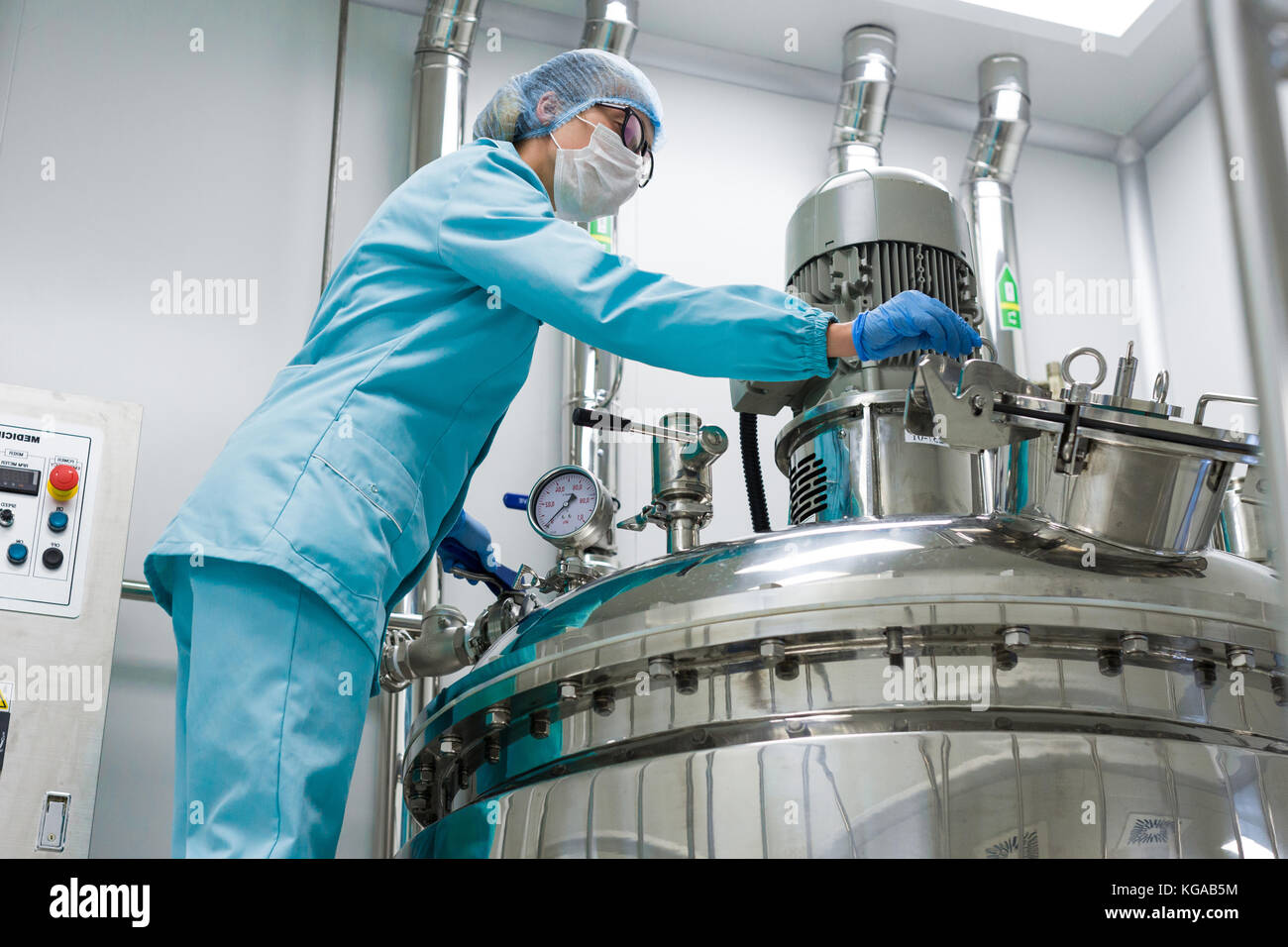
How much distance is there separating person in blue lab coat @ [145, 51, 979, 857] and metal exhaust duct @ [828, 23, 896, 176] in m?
1.42

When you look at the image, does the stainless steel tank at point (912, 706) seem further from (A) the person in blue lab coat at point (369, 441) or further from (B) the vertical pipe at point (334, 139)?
(B) the vertical pipe at point (334, 139)

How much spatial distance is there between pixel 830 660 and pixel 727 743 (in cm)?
12

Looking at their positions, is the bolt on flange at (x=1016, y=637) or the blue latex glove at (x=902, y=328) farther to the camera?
the blue latex glove at (x=902, y=328)

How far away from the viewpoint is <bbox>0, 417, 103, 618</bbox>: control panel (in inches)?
74.7

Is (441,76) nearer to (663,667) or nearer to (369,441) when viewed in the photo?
(369,441)

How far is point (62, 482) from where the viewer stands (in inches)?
76.9

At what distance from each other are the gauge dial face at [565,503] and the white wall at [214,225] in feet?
1.94

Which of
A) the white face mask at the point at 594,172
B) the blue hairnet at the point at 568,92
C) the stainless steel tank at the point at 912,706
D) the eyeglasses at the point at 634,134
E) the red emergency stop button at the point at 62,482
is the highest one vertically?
the blue hairnet at the point at 568,92

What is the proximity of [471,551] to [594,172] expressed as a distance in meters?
0.55

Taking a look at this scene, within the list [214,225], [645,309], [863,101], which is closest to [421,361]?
[645,309]

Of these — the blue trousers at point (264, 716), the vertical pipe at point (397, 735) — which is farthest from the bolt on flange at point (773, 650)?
the vertical pipe at point (397, 735)

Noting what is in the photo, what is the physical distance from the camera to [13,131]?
2314mm

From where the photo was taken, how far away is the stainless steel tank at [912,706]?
1114 mm
